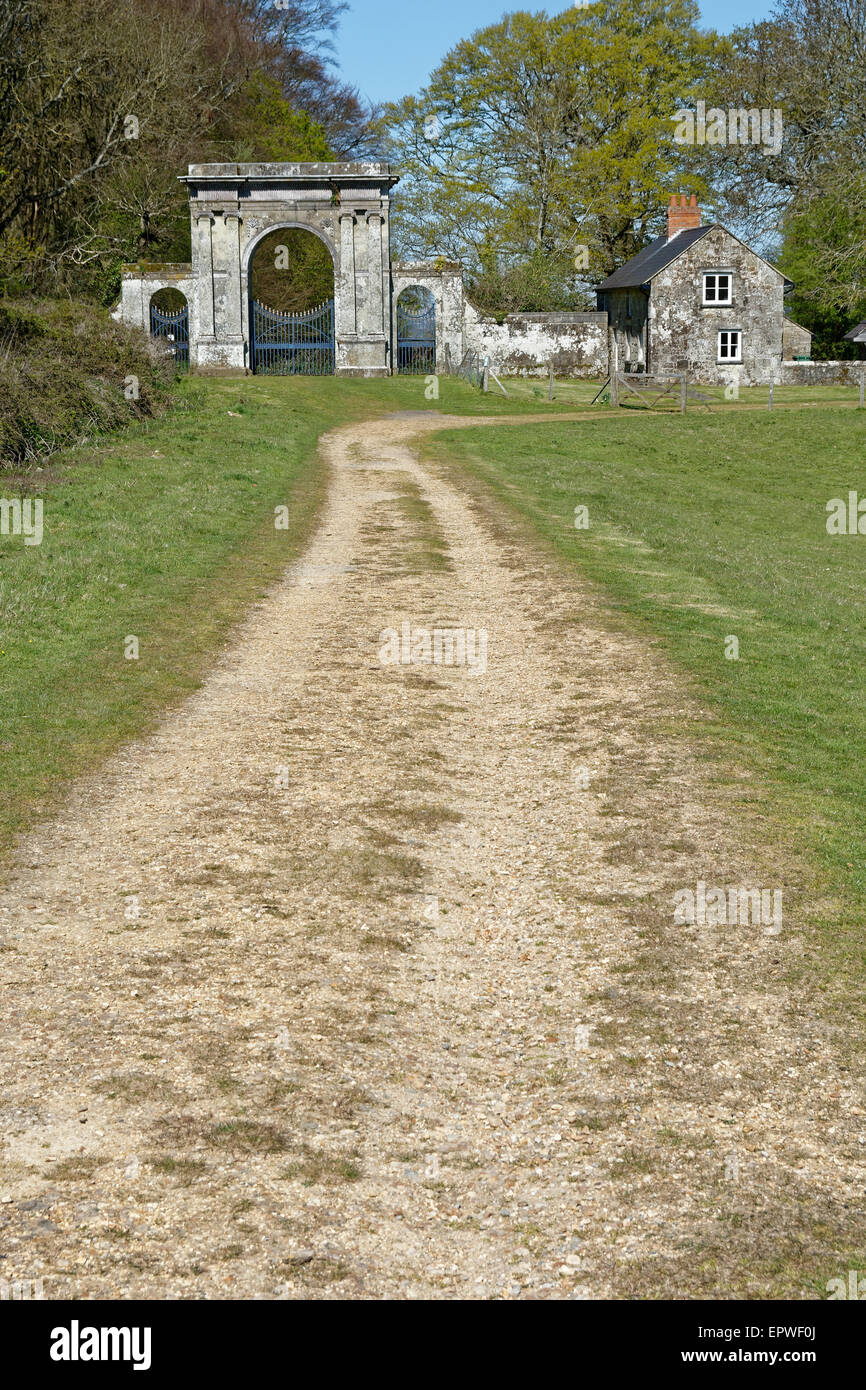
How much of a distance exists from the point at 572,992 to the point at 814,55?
56.8 metres

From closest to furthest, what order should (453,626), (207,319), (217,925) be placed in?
(217,925)
(453,626)
(207,319)

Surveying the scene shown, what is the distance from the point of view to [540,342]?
5044 centimetres

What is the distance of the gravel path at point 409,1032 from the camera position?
15.1 feet

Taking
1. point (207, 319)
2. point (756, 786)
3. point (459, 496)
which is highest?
point (207, 319)

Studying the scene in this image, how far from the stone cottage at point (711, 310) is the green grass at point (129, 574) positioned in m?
24.2

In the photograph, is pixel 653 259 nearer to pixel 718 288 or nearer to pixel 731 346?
pixel 718 288

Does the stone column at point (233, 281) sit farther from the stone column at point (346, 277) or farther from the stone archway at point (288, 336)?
the stone column at point (346, 277)

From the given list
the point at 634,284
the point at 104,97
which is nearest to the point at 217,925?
the point at 104,97

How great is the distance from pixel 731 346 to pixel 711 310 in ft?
5.35

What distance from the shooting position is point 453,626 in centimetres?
1363

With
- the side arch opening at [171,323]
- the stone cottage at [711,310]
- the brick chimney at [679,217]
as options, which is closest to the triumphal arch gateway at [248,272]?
the side arch opening at [171,323]

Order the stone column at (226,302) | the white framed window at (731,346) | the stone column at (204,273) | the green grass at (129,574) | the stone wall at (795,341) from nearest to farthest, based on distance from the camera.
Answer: the green grass at (129,574)
the stone column at (204,273)
the stone column at (226,302)
the white framed window at (731,346)
the stone wall at (795,341)
